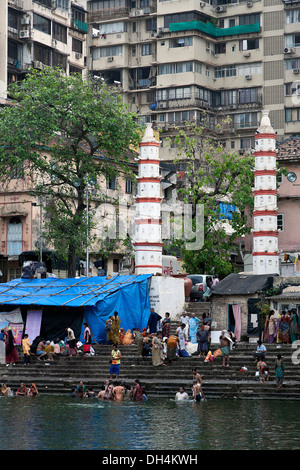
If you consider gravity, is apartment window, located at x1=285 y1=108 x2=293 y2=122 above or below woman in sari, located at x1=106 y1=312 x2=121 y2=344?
above

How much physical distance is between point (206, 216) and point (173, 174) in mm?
12912

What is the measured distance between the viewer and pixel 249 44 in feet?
314

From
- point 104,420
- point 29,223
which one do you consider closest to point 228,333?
point 104,420

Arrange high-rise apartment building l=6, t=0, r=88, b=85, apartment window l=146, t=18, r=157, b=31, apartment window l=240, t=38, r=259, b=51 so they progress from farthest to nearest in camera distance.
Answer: apartment window l=146, t=18, r=157, b=31
apartment window l=240, t=38, r=259, b=51
high-rise apartment building l=6, t=0, r=88, b=85

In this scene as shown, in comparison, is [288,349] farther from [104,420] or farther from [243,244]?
[243,244]

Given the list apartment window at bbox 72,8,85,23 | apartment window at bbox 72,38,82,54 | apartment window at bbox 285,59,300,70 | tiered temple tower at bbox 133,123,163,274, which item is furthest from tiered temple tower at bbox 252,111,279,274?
apartment window at bbox 72,8,85,23

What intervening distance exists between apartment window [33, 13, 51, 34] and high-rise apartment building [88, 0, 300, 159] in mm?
Answer: 13124

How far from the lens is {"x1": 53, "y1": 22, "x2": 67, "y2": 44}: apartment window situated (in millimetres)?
87375

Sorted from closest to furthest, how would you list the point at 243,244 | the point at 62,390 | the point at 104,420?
the point at 104,420 < the point at 62,390 < the point at 243,244

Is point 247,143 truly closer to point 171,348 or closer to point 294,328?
point 294,328

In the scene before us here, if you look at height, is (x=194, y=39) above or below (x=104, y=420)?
above

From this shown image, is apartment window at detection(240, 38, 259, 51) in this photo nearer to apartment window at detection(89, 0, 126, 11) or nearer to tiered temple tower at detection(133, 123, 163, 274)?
apartment window at detection(89, 0, 126, 11)

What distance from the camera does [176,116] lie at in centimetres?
9400

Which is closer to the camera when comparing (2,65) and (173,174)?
(173,174)
